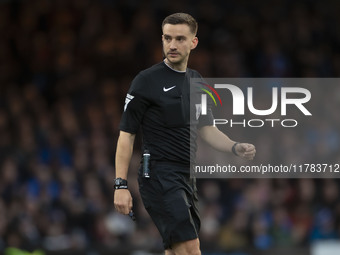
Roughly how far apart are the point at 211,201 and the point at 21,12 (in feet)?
18.1

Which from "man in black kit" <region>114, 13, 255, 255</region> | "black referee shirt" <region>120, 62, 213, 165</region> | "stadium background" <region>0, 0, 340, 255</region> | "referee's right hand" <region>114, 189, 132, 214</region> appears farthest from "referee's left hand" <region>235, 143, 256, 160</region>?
"stadium background" <region>0, 0, 340, 255</region>

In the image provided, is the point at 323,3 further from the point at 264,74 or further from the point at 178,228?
the point at 178,228

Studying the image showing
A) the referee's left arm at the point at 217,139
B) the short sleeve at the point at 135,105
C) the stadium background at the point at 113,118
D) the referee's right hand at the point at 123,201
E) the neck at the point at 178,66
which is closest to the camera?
the referee's right hand at the point at 123,201

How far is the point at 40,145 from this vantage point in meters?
13.0

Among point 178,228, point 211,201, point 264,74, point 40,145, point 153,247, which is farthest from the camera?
point 264,74

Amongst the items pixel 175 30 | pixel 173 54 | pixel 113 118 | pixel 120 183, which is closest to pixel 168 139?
pixel 120 183

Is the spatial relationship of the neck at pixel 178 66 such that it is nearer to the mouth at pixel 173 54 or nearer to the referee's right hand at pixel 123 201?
the mouth at pixel 173 54

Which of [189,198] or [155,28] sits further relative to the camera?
[155,28]

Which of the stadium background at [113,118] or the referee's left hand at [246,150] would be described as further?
the stadium background at [113,118]

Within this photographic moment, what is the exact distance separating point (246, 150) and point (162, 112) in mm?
692

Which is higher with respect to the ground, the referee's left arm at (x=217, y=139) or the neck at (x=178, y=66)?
the neck at (x=178, y=66)

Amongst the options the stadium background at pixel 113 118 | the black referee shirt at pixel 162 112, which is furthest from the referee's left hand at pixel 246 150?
the stadium background at pixel 113 118

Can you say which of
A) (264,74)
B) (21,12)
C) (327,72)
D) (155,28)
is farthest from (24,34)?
(327,72)

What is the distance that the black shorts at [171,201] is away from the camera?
5.98 metres
